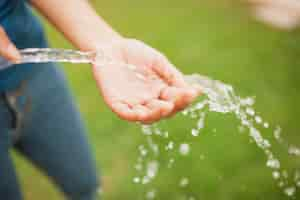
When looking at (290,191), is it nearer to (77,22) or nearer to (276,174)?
(276,174)

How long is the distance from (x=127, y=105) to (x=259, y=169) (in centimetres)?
111

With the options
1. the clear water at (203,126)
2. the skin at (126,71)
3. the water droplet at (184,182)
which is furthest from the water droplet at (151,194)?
the skin at (126,71)

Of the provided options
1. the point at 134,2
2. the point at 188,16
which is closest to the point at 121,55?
the point at 188,16

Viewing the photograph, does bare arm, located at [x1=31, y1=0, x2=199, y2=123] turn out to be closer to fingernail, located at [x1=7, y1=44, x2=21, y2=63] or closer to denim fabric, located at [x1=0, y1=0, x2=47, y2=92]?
denim fabric, located at [x1=0, y1=0, x2=47, y2=92]

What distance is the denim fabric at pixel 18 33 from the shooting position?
3.28 feet

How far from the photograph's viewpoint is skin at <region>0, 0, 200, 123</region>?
0.93 meters

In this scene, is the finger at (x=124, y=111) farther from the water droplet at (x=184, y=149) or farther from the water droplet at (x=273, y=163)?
the water droplet at (x=273, y=163)

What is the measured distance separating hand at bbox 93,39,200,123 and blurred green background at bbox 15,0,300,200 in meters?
0.65

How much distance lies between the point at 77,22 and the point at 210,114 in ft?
2.32

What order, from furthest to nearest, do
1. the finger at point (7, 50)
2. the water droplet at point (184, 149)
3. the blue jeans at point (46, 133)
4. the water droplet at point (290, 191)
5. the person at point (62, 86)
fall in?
the water droplet at point (184, 149) → the water droplet at point (290, 191) → the blue jeans at point (46, 133) → the person at point (62, 86) → the finger at point (7, 50)

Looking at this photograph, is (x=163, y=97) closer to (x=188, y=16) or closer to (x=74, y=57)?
(x=74, y=57)

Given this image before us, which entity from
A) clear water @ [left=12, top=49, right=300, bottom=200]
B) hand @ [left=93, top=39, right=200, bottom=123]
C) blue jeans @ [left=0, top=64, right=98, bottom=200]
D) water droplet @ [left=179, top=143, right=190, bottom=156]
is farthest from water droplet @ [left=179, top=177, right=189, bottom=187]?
hand @ [left=93, top=39, right=200, bottom=123]

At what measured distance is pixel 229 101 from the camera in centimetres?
127

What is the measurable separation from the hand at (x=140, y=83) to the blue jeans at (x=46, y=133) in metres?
0.17
